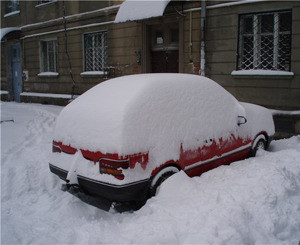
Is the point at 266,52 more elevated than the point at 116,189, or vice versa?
the point at 266,52

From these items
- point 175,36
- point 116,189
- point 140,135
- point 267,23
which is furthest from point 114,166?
point 175,36

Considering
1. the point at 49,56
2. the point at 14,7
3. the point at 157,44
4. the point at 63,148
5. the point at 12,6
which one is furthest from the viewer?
the point at 12,6

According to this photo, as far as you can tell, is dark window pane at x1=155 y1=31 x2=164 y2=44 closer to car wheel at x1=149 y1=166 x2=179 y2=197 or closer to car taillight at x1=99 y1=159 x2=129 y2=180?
car wheel at x1=149 y1=166 x2=179 y2=197

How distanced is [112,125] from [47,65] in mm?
12737

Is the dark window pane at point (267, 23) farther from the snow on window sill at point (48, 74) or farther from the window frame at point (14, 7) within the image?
the window frame at point (14, 7)

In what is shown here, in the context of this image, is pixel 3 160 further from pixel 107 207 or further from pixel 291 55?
pixel 291 55

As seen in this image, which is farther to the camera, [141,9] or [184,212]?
[141,9]

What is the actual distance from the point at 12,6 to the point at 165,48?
10.9 m

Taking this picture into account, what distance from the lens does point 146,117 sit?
3.60 metres

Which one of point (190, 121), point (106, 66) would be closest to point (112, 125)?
point (190, 121)

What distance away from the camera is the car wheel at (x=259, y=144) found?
5357mm

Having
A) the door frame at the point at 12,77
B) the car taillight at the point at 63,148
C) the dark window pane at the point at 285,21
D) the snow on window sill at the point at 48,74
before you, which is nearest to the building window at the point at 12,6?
the door frame at the point at 12,77

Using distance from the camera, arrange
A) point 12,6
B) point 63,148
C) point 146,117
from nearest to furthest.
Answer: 1. point 146,117
2. point 63,148
3. point 12,6

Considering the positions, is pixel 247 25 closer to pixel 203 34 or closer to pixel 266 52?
pixel 266 52
